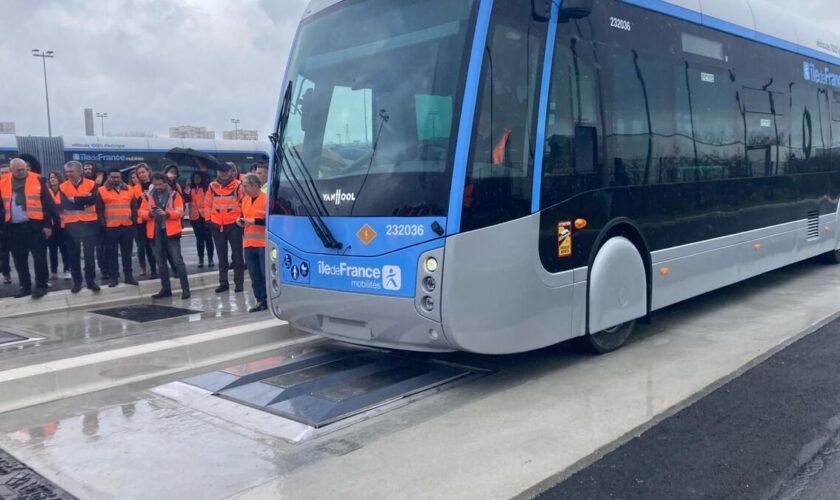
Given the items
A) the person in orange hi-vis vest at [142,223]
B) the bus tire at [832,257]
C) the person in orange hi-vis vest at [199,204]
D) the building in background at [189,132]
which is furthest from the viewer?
the building in background at [189,132]

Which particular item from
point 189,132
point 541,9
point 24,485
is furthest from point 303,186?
point 189,132

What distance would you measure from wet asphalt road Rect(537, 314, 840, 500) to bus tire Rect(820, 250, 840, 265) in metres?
7.06

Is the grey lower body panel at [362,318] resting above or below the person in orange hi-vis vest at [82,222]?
below

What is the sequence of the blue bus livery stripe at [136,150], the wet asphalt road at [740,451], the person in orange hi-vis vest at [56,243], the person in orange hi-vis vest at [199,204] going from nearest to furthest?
the wet asphalt road at [740,451] < the person in orange hi-vis vest at [56,243] < the person in orange hi-vis vest at [199,204] < the blue bus livery stripe at [136,150]

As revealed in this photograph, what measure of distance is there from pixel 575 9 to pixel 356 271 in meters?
2.78

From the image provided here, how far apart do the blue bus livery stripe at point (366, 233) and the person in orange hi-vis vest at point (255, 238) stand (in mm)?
2848

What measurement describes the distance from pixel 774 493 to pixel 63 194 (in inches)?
402

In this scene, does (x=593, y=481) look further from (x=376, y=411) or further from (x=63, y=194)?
(x=63, y=194)

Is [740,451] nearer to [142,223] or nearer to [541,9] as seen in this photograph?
[541,9]

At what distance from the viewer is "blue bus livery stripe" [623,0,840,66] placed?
7.17 m

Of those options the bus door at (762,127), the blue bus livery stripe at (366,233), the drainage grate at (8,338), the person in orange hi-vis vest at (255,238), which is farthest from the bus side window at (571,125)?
the drainage grate at (8,338)

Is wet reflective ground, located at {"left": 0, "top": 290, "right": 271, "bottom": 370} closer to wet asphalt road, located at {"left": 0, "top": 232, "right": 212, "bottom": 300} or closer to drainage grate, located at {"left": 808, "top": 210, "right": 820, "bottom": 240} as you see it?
wet asphalt road, located at {"left": 0, "top": 232, "right": 212, "bottom": 300}

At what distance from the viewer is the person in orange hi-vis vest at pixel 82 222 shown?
33.1 ft

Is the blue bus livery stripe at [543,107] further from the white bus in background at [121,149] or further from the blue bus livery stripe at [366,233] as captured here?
the white bus in background at [121,149]
